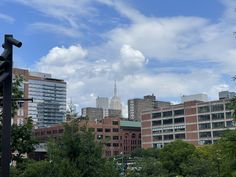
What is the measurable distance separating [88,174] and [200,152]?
2895 inches

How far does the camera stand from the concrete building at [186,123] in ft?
423

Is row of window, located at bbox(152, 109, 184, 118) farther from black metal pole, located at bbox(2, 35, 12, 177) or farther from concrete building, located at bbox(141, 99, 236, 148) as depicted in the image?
black metal pole, located at bbox(2, 35, 12, 177)

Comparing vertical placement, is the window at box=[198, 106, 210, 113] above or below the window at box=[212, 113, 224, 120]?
above

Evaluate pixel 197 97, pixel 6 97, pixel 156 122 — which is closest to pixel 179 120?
pixel 156 122

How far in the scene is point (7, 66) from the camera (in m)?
4.81

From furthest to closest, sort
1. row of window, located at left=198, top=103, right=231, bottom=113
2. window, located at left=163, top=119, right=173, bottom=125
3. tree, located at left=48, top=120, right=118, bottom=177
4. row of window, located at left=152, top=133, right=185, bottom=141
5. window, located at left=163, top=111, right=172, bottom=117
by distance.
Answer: window, located at left=163, top=111, right=172, bottom=117 → window, located at left=163, top=119, right=173, bottom=125 → row of window, located at left=152, top=133, right=185, bottom=141 → row of window, located at left=198, top=103, right=231, bottom=113 → tree, located at left=48, top=120, right=118, bottom=177

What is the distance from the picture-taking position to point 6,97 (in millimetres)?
4742

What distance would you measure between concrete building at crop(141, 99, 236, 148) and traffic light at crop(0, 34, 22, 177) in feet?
388

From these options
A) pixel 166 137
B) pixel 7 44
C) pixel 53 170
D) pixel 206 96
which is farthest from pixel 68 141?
pixel 206 96

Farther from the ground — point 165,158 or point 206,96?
point 206,96

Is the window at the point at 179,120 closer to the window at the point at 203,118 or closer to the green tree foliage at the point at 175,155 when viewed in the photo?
the window at the point at 203,118

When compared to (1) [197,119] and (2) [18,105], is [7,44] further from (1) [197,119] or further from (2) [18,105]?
(1) [197,119]

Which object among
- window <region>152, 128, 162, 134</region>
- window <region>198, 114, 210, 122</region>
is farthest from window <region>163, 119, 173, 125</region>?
window <region>198, 114, 210, 122</region>

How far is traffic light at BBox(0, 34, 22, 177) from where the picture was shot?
4590mm
